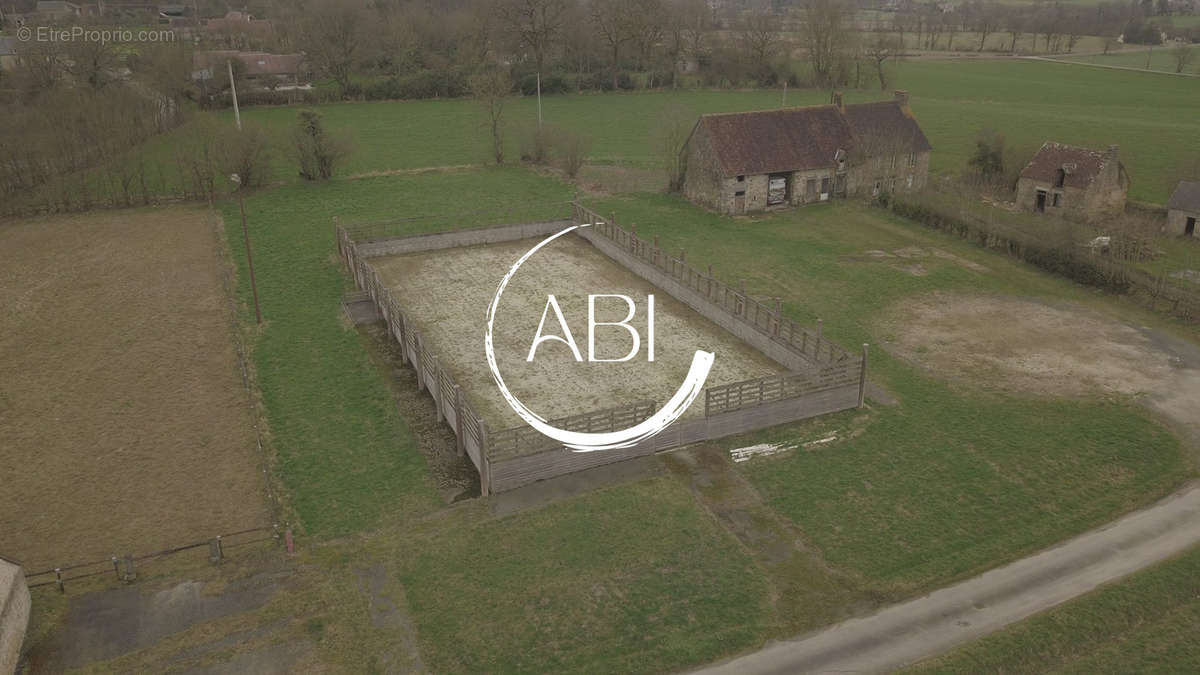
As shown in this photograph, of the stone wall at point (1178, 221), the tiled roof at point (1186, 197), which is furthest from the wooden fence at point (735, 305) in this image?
the tiled roof at point (1186, 197)

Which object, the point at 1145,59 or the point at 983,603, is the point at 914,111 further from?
the point at 983,603

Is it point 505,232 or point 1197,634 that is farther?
point 505,232

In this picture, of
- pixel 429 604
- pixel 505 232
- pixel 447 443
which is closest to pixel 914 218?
pixel 505 232

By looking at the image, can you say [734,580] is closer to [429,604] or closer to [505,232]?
[429,604]

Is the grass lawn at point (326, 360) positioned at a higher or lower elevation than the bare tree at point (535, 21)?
lower

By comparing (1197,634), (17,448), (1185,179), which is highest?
(1185,179)

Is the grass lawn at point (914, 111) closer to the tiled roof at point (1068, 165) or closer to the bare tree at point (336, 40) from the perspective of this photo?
the bare tree at point (336, 40)

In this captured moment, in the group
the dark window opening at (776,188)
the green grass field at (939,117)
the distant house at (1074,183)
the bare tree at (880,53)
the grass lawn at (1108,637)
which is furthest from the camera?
the bare tree at (880,53)
